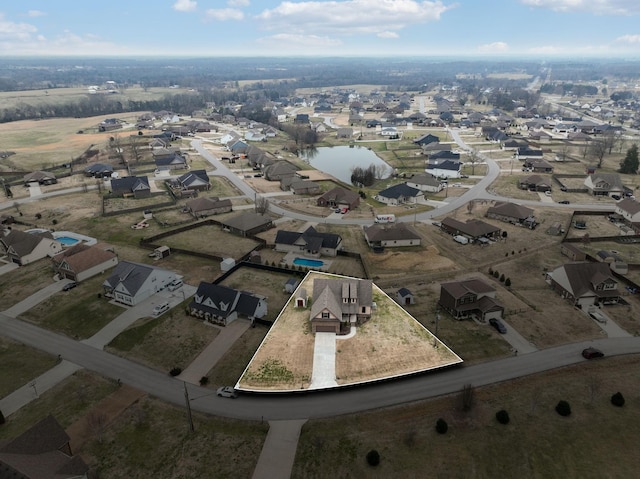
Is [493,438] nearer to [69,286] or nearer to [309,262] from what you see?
[309,262]

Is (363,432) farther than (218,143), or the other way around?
(218,143)

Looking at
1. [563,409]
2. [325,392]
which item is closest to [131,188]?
[325,392]

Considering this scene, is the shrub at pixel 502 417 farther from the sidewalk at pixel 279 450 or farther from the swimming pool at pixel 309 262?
the swimming pool at pixel 309 262

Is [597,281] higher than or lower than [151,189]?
higher

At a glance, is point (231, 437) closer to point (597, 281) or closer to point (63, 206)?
point (597, 281)

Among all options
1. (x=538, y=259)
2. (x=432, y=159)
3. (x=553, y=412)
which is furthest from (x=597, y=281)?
(x=432, y=159)

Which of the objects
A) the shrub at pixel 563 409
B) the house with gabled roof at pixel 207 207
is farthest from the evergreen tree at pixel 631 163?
the house with gabled roof at pixel 207 207

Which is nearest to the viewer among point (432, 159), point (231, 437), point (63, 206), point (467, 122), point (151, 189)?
point (231, 437)
